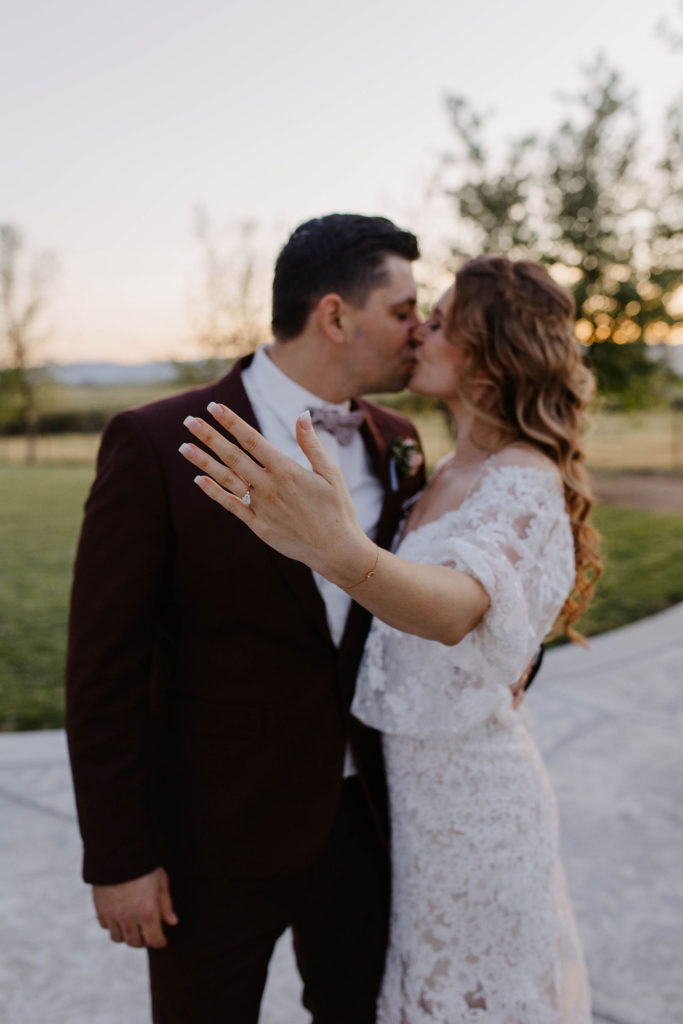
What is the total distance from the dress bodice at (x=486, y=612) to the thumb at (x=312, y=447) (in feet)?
1.49

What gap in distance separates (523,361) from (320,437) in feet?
1.85

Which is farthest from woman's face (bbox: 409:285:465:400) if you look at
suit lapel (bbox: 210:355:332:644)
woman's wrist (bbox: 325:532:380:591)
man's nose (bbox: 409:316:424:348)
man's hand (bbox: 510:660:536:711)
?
woman's wrist (bbox: 325:532:380:591)

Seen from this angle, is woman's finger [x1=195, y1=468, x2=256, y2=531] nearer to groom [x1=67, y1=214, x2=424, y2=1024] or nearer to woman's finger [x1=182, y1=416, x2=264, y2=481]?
woman's finger [x1=182, y1=416, x2=264, y2=481]

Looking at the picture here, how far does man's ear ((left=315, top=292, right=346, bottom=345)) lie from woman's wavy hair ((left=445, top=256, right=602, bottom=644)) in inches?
11.4

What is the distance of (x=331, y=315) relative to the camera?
2172 mm

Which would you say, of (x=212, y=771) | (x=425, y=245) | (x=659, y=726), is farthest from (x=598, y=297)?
(x=212, y=771)

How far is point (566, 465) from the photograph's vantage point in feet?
6.93

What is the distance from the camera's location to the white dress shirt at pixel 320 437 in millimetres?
2051

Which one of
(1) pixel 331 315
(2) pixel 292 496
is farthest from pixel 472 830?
(1) pixel 331 315

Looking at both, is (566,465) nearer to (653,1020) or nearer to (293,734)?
(293,734)

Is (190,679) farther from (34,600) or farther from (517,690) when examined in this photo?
(34,600)

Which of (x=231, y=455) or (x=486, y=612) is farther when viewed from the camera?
(x=486, y=612)

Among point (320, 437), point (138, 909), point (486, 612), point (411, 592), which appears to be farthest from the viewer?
point (320, 437)

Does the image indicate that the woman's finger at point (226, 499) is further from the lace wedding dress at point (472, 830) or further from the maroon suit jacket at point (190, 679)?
the lace wedding dress at point (472, 830)
